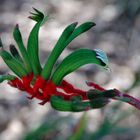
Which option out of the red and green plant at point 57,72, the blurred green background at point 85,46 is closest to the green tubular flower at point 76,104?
the red and green plant at point 57,72

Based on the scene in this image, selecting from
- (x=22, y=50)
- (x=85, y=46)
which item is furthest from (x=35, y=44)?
(x=85, y=46)

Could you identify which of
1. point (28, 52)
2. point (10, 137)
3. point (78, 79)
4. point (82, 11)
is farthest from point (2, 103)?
point (28, 52)

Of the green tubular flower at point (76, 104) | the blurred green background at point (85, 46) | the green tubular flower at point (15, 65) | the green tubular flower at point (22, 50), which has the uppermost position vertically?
the green tubular flower at point (22, 50)

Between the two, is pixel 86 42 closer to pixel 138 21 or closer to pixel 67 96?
pixel 138 21

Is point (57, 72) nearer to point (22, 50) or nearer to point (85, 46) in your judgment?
point (22, 50)

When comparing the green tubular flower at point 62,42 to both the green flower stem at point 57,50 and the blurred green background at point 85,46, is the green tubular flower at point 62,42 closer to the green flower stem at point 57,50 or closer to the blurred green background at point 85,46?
the green flower stem at point 57,50

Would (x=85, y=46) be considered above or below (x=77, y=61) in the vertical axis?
below

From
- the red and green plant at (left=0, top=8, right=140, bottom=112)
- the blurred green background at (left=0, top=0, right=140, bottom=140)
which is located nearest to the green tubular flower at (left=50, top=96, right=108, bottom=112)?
the red and green plant at (left=0, top=8, right=140, bottom=112)
